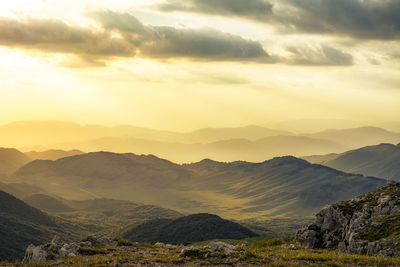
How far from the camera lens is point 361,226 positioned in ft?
188

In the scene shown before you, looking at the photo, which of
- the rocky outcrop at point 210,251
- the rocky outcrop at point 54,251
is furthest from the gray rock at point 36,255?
the rocky outcrop at point 210,251

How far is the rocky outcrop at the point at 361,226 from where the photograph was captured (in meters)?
51.8

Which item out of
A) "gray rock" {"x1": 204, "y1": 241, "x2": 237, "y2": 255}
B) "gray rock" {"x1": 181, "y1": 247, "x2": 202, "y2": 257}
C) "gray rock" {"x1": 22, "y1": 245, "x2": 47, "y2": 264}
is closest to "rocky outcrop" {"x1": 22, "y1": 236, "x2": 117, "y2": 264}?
"gray rock" {"x1": 22, "y1": 245, "x2": 47, "y2": 264}

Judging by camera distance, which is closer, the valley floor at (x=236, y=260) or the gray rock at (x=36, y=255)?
the valley floor at (x=236, y=260)

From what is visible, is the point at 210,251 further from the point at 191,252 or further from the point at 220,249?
the point at 191,252

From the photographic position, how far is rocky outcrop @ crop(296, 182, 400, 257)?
170ft

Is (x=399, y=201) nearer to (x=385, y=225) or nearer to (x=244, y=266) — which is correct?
(x=385, y=225)

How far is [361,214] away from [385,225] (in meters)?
6.48

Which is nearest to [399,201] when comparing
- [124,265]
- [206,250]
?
[206,250]

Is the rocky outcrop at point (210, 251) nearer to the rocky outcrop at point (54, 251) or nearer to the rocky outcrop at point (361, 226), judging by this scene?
the rocky outcrop at point (54, 251)

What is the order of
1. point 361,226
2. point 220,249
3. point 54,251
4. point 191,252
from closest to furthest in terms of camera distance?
A: 1. point 191,252
2. point 220,249
3. point 54,251
4. point 361,226

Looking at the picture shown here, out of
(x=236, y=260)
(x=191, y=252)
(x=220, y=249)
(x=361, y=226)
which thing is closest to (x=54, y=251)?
(x=191, y=252)

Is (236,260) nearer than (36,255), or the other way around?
(236,260)

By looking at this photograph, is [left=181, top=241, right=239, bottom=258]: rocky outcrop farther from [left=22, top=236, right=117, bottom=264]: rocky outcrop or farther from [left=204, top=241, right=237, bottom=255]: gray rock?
[left=22, top=236, right=117, bottom=264]: rocky outcrop
